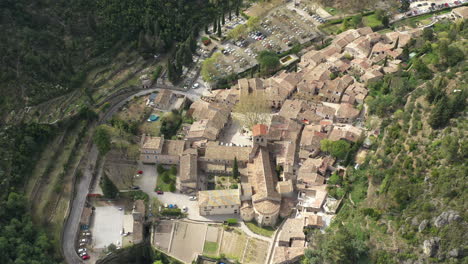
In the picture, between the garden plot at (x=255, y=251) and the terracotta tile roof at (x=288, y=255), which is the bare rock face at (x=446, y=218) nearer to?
the terracotta tile roof at (x=288, y=255)

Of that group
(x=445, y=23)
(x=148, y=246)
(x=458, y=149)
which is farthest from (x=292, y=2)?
(x=148, y=246)

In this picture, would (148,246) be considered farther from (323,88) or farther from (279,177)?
(323,88)

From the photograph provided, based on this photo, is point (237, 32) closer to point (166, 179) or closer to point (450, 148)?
point (166, 179)

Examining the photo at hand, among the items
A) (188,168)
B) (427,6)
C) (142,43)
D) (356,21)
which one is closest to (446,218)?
(188,168)

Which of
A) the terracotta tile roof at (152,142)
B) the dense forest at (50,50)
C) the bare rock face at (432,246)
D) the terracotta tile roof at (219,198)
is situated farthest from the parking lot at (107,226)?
the bare rock face at (432,246)

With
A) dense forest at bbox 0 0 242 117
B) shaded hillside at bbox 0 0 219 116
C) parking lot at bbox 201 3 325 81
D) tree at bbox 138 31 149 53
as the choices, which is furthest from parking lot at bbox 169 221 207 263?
tree at bbox 138 31 149 53

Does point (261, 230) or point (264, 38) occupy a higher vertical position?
point (264, 38)
